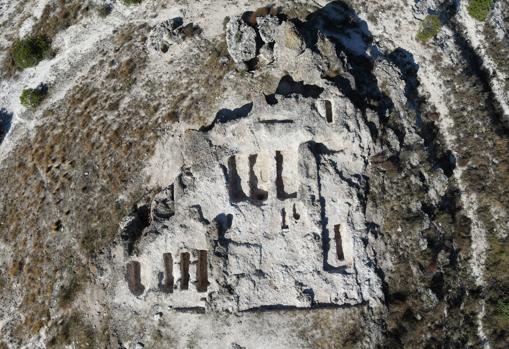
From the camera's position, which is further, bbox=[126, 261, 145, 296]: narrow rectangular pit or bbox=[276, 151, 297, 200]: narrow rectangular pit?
bbox=[276, 151, 297, 200]: narrow rectangular pit

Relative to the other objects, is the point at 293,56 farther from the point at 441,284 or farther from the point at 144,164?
the point at 441,284

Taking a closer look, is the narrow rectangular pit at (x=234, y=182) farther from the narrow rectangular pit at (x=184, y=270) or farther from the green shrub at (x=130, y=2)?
the green shrub at (x=130, y=2)

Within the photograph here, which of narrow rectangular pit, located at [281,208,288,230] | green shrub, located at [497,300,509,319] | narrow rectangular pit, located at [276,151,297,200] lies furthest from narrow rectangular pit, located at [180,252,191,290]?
green shrub, located at [497,300,509,319]


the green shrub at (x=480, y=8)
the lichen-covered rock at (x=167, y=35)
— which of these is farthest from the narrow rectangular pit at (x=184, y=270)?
the green shrub at (x=480, y=8)

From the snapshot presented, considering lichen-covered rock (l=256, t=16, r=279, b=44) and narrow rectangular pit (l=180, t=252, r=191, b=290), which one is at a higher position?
lichen-covered rock (l=256, t=16, r=279, b=44)

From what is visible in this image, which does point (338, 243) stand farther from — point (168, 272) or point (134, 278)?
point (134, 278)

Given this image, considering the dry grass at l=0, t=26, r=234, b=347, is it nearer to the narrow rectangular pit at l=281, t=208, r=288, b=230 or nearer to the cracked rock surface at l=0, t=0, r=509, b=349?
the cracked rock surface at l=0, t=0, r=509, b=349
